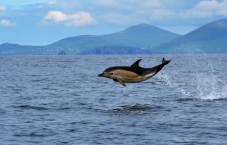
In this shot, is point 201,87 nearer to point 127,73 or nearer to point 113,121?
point 127,73

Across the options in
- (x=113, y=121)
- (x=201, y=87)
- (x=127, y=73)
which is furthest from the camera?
(x=201, y=87)

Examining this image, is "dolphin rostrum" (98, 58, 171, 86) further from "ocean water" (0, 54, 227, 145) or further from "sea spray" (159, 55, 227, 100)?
"sea spray" (159, 55, 227, 100)

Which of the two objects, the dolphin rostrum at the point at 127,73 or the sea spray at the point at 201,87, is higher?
the dolphin rostrum at the point at 127,73

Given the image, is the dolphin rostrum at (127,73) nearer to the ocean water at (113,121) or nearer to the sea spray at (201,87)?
the ocean water at (113,121)

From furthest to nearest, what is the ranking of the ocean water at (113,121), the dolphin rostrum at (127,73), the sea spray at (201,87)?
the sea spray at (201,87)
the dolphin rostrum at (127,73)
the ocean water at (113,121)

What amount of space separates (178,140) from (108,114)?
7.56 meters

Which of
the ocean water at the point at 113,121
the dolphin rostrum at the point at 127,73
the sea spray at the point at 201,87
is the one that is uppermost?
the dolphin rostrum at the point at 127,73

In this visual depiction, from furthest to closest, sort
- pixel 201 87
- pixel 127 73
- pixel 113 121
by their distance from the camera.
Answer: pixel 201 87 < pixel 127 73 < pixel 113 121

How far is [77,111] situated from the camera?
2805 cm

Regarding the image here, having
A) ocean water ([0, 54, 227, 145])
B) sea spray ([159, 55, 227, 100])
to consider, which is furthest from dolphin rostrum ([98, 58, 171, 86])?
sea spray ([159, 55, 227, 100])

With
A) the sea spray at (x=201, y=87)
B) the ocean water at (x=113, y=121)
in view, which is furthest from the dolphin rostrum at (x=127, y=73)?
the sea spray at (x=201, y=87)

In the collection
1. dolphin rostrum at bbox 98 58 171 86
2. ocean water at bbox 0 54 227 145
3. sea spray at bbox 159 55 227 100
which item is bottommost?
ocean water at bbox 0 54 227 145

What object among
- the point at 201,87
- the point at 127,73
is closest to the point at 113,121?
the point at 127,73

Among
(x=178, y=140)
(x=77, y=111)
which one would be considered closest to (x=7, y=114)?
(x=77, y=111)
